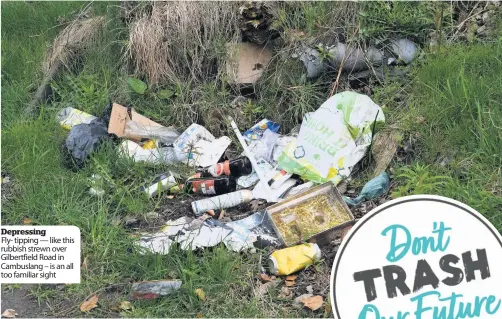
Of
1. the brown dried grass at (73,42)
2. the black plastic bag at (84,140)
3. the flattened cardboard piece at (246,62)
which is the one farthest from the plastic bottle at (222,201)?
the brown dried grass at (73,42)

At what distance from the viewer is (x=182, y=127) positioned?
5090 millimetres

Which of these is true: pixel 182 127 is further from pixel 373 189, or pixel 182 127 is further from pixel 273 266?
pixel 273 266

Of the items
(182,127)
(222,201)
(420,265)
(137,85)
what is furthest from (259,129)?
(420,265)

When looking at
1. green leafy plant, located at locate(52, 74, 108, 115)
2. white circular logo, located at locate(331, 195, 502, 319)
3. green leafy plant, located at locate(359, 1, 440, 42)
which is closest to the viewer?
white circular logo, located at locate(331, 195, 502, 319)

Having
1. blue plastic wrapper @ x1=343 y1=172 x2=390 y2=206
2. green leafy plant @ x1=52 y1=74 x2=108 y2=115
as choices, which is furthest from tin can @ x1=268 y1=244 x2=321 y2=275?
green leafy plant @ x1=52 y1=74 x2=108 y2=115

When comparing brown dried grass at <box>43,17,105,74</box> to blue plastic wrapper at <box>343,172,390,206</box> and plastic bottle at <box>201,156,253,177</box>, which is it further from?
blue plastic wrapper at <box>343,172,390,206</box>

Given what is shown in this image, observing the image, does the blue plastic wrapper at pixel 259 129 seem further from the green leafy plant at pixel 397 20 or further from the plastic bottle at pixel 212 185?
the green leafy plant at pixel 397 20

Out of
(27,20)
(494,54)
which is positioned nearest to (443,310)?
(494,54)

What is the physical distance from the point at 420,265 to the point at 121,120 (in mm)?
2697

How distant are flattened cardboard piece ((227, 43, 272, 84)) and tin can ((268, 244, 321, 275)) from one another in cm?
179

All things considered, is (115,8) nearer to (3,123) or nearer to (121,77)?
(121,77)

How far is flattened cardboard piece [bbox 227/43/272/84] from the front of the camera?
5137 mm

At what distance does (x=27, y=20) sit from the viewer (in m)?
6.22

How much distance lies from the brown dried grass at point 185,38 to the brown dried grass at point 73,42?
1.74 feet
